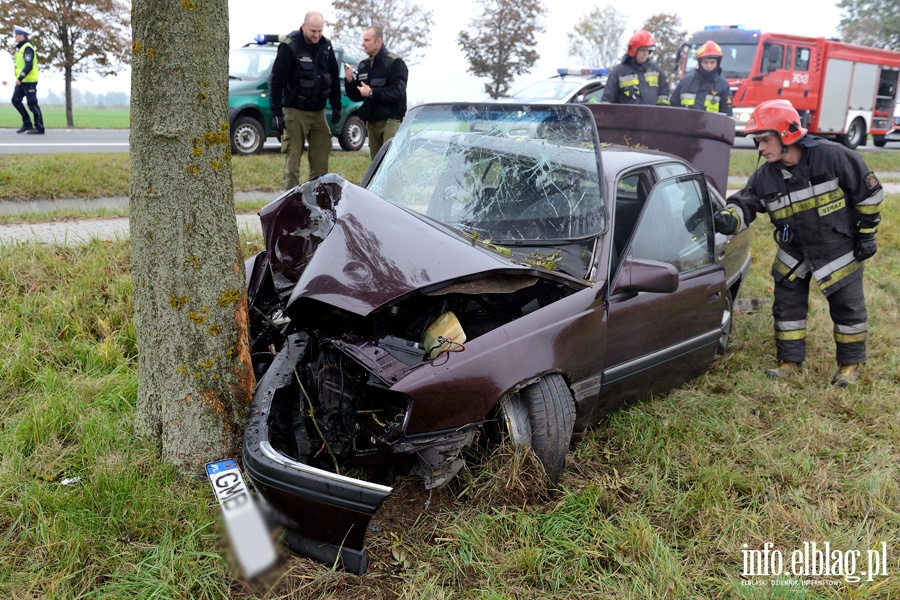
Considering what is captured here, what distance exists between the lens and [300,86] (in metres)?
6.79

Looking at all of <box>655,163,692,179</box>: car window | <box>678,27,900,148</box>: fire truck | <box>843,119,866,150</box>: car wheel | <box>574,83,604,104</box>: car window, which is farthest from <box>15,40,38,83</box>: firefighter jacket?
<box>843,119,866,150</box>: car wheel

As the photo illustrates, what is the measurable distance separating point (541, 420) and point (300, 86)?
5.04 metres

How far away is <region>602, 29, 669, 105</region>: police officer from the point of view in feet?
24.3

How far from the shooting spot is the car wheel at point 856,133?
1954 centimetres

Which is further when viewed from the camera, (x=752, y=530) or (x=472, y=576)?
(x=752, y=530)

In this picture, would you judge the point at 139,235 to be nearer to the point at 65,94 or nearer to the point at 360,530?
the point at 360,530

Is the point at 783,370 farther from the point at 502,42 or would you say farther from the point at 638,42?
the point at 502,42

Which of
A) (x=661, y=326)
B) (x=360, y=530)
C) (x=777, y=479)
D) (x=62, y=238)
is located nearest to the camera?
(x=360, y=530)

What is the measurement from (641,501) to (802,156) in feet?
8.94

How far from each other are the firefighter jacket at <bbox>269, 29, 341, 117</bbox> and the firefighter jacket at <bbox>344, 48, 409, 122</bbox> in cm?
32

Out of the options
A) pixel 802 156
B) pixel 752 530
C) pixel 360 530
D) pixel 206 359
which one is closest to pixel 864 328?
pixel 802 156

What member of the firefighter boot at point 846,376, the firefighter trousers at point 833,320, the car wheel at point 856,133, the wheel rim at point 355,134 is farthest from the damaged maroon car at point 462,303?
the car wheel at point 856,133

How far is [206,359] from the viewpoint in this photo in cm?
285

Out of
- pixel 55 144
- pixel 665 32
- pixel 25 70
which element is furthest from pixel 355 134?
pixel 665 32
